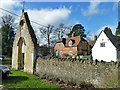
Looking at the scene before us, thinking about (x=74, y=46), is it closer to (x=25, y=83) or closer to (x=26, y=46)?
(x=26, y=46)

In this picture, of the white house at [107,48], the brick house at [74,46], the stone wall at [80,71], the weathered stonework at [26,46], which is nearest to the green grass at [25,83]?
the stone wall at [80,71]

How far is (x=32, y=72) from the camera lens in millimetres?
10812

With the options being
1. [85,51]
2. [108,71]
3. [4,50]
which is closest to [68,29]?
[85,51]

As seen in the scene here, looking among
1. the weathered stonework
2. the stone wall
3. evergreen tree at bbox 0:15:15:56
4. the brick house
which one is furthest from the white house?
evergreen tree at bbox 0:15:15:56

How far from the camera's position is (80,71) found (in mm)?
7195

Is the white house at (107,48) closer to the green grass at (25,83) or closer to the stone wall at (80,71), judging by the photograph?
the stone wall at (80,71)

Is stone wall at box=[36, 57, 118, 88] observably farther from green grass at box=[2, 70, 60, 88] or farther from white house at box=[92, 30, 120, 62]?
white house at box=[92, 30, 120, 62]

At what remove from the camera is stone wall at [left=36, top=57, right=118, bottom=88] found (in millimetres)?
5629

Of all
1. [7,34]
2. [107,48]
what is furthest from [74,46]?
[7,34]

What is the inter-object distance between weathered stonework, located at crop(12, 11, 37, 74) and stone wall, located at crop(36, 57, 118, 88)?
1319 mm

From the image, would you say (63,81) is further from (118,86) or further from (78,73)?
(118,86)

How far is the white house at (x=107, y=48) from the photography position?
935 inches

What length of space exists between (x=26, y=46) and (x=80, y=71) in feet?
25.6

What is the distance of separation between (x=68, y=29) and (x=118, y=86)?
4014cm
